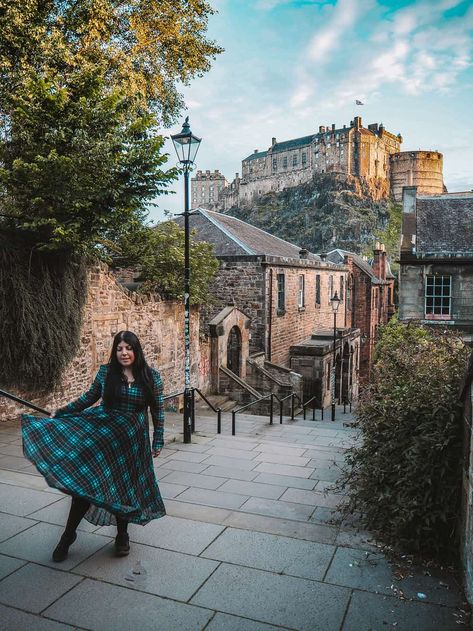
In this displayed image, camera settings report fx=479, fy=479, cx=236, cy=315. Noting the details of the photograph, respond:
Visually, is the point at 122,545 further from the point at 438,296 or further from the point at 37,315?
the point at 438,296

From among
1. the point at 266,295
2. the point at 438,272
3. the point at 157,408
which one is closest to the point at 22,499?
the point at 157,408

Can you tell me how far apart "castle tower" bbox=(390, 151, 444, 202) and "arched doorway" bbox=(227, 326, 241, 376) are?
84.7 m

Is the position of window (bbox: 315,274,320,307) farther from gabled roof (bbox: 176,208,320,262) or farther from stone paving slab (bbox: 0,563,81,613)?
stone paving slab (bbox: 0,563,81,613)

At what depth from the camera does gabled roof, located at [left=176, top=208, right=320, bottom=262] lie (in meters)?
21.6

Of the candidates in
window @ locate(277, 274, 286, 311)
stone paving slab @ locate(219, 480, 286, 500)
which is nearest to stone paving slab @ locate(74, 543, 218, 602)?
stone paving slab @ locate(219, 480, 286, 500)

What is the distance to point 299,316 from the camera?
24578mm

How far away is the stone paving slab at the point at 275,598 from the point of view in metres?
3.26

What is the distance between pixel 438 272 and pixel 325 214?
212 ft

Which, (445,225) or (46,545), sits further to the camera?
(445,225)

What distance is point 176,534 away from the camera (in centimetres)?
445

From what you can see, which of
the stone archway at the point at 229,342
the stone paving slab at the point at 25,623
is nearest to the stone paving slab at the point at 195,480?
the stone paving slab at the point at 25,623

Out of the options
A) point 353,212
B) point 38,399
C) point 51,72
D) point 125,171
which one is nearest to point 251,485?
point 38,399

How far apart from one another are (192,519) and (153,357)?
9.72 metres

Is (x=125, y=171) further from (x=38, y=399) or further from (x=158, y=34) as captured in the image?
(x=158, y=34)
